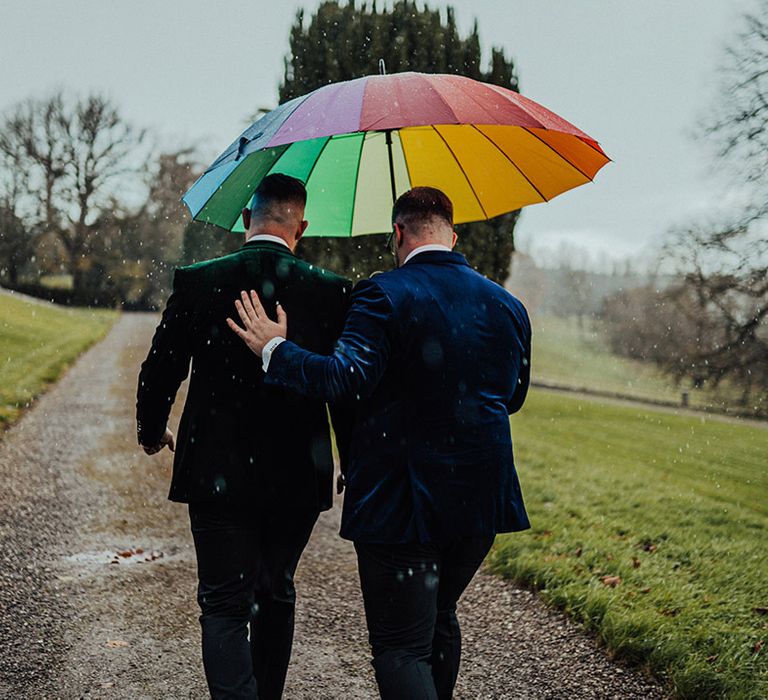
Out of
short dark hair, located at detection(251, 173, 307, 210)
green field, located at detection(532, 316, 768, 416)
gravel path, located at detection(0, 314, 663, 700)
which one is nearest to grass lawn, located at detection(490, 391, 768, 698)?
gravel path, located at detection(0, 314, 663, 700)

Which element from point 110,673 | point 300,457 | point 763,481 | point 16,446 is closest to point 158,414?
point 300,457

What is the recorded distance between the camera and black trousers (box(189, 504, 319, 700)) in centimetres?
253

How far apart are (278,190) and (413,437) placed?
102 cm

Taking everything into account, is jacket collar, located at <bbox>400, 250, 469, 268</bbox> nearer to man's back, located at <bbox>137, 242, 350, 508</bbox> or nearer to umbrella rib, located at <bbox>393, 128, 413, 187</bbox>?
man's back, located at <bbox>137, 242, 350, 508</bbox>

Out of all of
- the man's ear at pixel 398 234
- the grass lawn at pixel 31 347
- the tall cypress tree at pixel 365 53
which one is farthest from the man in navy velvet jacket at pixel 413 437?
the tall cypress tree at pixel 365 53

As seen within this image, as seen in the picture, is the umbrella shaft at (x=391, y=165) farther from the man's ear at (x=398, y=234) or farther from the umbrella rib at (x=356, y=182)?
the man's ear at (x=398, y=234)

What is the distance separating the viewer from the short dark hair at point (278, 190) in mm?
2713

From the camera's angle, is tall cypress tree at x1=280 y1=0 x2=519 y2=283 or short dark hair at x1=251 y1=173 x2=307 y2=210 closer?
short dark hair at x1=251 y1=173 x2=307 y2=210

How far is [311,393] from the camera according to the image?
2324mm

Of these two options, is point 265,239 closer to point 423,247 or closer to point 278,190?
point 278,190

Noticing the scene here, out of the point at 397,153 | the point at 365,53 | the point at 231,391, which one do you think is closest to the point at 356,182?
the point at 397,153

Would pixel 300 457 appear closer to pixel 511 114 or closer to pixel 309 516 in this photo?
pixel 309 516

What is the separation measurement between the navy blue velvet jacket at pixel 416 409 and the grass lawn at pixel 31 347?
839 centimetres

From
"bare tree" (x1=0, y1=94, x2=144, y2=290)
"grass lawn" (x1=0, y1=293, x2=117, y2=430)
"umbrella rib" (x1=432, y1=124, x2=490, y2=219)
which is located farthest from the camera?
"bare tree" (x1=0, y1=94, x2=144, y2=290)
